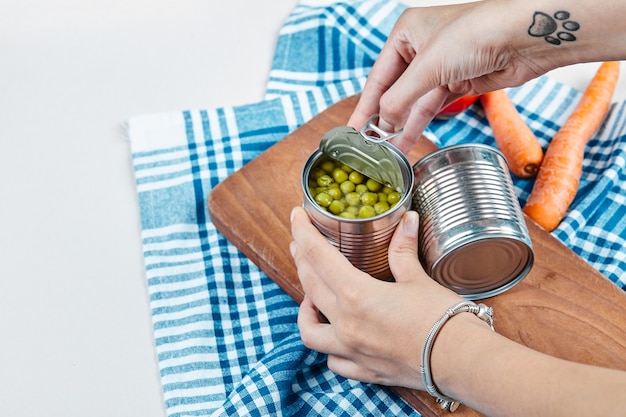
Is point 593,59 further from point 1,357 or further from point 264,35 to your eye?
point 1,357

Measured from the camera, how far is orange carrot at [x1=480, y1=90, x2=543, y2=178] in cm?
195

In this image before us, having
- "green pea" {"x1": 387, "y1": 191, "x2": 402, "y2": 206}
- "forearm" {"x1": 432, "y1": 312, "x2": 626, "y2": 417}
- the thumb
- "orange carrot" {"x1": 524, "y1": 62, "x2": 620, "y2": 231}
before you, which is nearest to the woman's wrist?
"forearm" {"x1": 432, "y1": 312, "x2": 626, "y2": 417}

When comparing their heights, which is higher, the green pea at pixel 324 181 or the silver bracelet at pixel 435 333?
the green pea at pixel 324 181

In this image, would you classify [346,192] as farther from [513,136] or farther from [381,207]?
[513,136]

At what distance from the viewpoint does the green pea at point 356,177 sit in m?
1.47

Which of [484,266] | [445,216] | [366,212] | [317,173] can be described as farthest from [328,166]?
[484,266]

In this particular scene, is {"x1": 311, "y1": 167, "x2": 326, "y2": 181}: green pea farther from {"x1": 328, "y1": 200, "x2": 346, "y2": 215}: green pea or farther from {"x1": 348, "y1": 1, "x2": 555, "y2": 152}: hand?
{"x1": 348, "y1": 1, "x2": 555, "y2": 152}: hand

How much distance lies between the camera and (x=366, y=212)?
1.41 m

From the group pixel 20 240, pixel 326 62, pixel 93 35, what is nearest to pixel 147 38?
pixel 93 35

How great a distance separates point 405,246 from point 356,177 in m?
0.18

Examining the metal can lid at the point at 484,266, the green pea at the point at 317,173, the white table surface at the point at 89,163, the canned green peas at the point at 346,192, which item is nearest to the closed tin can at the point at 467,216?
the metal can lid at the point at 484,266

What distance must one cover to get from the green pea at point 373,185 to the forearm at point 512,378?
0.35 m

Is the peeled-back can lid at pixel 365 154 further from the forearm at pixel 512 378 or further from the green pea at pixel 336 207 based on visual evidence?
the forearm at pixel 512 378

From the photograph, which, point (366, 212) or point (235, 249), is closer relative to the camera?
point (366, 212)
